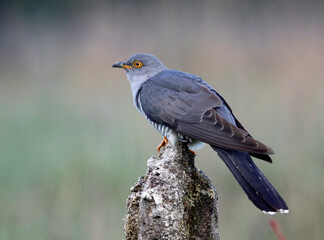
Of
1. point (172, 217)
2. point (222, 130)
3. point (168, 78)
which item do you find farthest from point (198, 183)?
point (168, 78)

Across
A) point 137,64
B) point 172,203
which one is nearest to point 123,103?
point 137,64

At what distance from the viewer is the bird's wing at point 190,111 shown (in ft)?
11.0

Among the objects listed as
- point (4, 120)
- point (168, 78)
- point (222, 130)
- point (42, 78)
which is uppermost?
point (42, 78)

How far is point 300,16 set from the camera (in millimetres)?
7738

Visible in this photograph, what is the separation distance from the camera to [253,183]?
9.91 ft

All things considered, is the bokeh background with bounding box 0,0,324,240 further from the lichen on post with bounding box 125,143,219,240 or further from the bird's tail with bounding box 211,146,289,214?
the lichen on post with bounding box 125,143,219,240

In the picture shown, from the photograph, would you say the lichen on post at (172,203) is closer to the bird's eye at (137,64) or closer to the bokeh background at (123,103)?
the bokeh background at (123,103)

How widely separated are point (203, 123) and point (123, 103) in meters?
2.95

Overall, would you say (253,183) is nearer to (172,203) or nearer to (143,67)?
(172,203)

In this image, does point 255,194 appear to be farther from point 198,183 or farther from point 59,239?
point 59,239

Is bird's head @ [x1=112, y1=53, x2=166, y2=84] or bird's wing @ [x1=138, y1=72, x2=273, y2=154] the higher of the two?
bird's head @ [x1=112, y1=53, x2=166, y2=84]

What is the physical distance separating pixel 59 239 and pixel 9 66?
5.05 metres

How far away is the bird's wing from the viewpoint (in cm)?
335

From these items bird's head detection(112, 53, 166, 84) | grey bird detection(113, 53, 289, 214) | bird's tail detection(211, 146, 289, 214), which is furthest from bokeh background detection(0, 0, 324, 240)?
bird's tail detection(211, 146, 289, 214)
